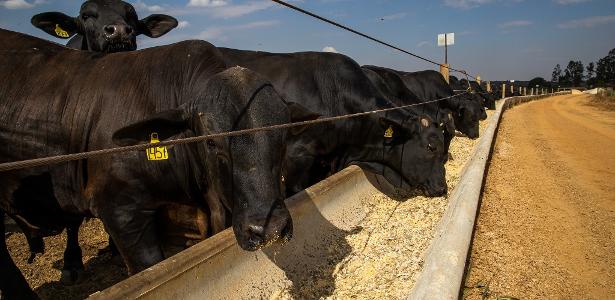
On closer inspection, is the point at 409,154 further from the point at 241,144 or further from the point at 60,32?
the point at 60,32

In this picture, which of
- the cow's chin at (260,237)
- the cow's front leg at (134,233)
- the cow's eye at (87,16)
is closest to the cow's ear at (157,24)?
the cow's eye at (87,16)

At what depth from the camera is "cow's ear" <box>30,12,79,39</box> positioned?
5.28 metres

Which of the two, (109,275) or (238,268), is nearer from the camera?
(238,268)

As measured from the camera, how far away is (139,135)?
97.9 inches

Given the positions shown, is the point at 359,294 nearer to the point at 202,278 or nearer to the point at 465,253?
the point at 465,253

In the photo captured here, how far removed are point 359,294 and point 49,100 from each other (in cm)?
→ 258

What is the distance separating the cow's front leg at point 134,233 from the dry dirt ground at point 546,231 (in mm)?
2097

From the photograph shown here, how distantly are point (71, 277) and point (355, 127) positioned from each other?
3.41 metres

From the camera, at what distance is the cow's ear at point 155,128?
7.92ft

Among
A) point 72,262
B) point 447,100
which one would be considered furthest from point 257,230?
point 447,100

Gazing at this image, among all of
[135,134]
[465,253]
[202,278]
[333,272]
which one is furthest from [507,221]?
[135,134]

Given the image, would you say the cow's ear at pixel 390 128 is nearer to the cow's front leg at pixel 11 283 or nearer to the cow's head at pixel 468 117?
the cow's front leg at pixel 11 283

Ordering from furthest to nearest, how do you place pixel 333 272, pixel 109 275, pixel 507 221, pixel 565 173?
1. pixel 565 173
2. pixel 507 221
3. pixel 109 275
4. pixel 333 272

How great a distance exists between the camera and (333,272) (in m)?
3.23
